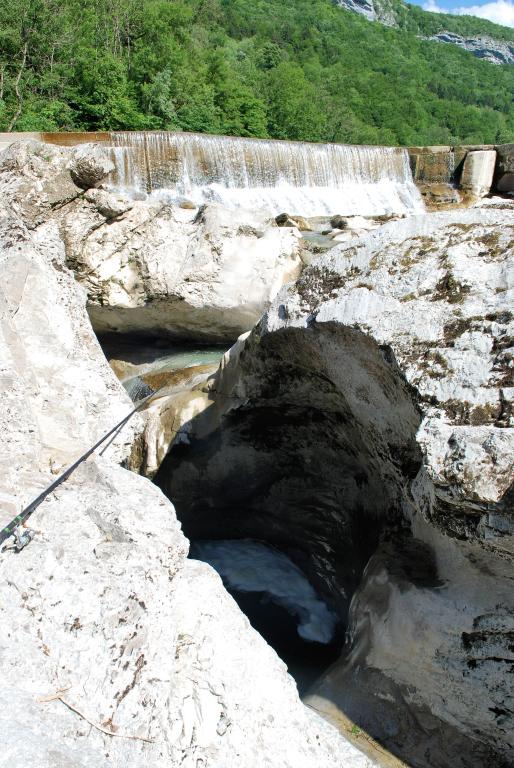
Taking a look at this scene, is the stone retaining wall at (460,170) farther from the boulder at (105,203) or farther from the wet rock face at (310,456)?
the wet rock face at (310,456)

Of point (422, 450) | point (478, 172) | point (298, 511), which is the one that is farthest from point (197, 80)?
point (422, 450)

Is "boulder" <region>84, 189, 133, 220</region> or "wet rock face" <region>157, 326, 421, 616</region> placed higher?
"boulder" <region>84, 189, 133, 220</region>

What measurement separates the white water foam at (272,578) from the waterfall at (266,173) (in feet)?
36.6

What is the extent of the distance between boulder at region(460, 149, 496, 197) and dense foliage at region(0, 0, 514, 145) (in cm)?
1118

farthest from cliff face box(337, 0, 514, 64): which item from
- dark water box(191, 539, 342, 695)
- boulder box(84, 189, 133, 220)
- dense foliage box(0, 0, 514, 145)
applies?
dark water box(191, 539, 342, 695)

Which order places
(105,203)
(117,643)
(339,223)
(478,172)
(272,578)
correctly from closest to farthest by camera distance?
(117,643) < (272,578) < (105,203) < (339,223) < (478,172)

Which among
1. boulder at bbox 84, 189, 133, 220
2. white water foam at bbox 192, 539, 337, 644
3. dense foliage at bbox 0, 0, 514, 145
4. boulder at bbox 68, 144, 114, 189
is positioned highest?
dense foliage at bbox 0, 0, 514, 145

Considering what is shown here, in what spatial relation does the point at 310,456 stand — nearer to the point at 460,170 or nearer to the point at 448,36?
the point at 460,170

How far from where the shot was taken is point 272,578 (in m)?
5.46

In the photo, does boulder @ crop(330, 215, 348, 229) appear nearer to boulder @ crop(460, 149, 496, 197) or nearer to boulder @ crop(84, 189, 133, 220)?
boulder @ crop(460, 149, 496, 197)

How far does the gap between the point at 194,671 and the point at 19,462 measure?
1180 mm

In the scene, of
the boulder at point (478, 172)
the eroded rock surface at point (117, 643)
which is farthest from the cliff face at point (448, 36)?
the eroded rock surface at point (117, 643)

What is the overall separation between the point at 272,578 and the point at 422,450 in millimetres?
3326

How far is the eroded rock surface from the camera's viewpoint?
77.7 inches
